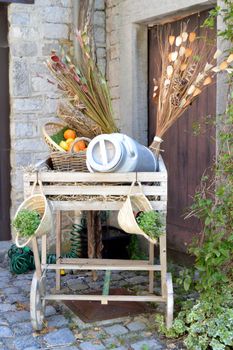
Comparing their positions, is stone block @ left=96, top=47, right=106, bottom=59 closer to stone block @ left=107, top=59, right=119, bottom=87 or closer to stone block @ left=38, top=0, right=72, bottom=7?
stone block @ left=107, top=59, right=119, bottom=87

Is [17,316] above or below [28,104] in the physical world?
below

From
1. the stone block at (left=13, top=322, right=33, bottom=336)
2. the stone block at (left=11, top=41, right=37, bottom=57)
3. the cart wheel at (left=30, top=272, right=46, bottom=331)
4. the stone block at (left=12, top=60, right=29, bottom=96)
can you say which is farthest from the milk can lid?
the stone block at (left=11, top=41, right=37, bottom=57)

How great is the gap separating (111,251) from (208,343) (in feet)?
6.69

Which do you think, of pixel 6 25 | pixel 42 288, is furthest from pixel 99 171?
pixel 6 25

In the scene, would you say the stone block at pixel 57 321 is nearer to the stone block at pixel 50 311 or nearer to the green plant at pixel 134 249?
the stone block at pixel 50 311

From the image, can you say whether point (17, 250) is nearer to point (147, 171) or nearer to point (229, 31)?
point (147, 171)

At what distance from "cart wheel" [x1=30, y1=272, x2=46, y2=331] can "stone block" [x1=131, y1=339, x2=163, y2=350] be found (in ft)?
2.16

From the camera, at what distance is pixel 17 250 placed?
16.6 ft

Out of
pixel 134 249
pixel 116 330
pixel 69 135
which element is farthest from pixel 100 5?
pixel 116 330

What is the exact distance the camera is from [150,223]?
318cm

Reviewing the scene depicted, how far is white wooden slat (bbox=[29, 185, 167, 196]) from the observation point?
11.1 feet

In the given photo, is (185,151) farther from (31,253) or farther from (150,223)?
(150,223)

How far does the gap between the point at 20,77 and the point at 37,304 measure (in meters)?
2.49

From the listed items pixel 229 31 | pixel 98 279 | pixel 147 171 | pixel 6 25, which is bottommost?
pixel 98 279
